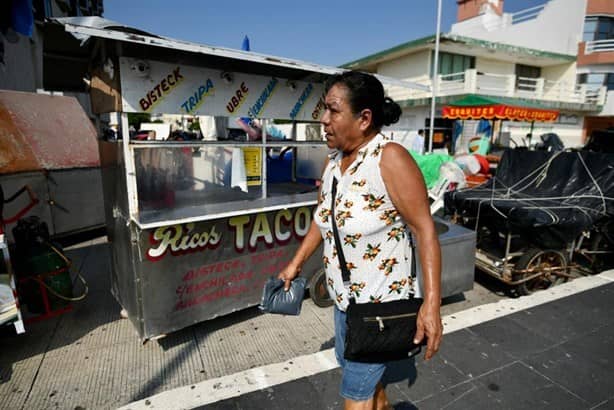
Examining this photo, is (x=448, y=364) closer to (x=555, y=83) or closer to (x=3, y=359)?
(x=3, y=359)

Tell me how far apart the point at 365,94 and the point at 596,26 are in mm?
32023

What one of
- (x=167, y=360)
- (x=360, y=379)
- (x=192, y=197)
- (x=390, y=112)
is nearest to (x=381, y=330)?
(x=360, y=379)

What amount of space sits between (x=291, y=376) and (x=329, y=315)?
3.90 feet

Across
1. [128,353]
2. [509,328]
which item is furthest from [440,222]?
[128,353]

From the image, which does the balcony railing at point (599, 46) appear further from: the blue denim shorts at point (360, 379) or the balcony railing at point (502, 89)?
the blue denim shorts at point (360, 379)

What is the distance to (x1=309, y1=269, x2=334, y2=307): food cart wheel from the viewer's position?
4125mm

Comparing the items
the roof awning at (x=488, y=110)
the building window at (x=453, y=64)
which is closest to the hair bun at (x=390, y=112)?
the roof awning at (x=488, y=110)

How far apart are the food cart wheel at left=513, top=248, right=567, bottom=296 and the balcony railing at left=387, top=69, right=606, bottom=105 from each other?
14.6 metres

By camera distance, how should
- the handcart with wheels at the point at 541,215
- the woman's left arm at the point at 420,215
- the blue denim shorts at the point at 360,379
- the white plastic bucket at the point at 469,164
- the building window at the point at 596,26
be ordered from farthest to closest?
the building window at the point at 596,26
the white plastic bucket at the point at 469,164
the handcart with wheels at the point at 541,215
the blue denim shorts at the point at 360,379
the woman's left arm at the point at 420,215

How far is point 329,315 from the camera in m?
4.05

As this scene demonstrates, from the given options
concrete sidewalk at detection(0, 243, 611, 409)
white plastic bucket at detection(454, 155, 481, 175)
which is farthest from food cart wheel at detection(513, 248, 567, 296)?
white plastic bucket at detection(454, 155, 481, 175)

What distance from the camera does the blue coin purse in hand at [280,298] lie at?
7.02 feet

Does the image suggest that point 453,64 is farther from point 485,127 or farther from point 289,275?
point 289,275

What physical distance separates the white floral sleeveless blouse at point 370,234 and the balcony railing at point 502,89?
17653 millimetres
